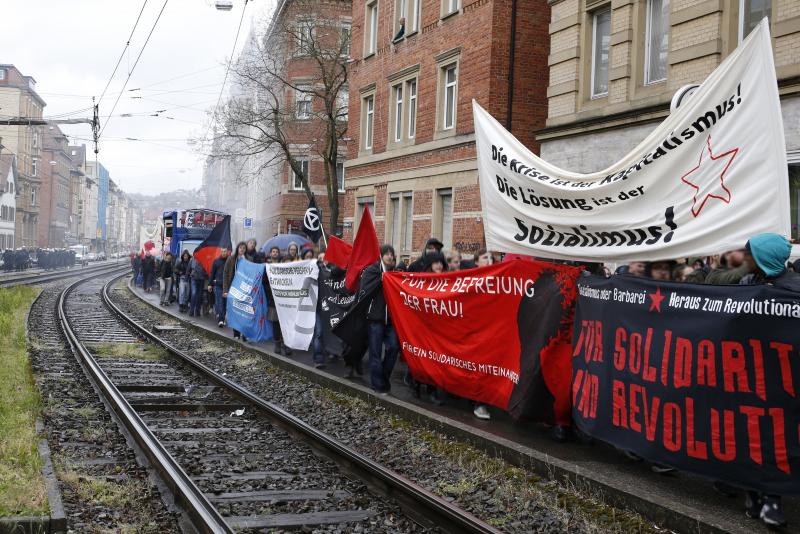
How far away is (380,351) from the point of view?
10.9 meters

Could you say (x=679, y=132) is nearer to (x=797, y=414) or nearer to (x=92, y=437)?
(x=797, y=414)

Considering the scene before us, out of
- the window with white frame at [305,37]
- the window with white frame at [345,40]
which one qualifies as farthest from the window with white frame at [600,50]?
the window with white frame at [345,40]

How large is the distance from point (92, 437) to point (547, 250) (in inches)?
186

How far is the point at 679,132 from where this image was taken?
6.11 metres

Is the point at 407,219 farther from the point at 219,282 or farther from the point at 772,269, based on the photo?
the point at 772,269

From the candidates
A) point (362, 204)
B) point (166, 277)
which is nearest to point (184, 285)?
point (166, 277)

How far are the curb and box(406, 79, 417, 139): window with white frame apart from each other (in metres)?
14.7

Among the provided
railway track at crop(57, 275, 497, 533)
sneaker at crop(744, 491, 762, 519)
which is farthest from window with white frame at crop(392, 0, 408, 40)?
A: sneaker at crop(744, 491, 762, 519)

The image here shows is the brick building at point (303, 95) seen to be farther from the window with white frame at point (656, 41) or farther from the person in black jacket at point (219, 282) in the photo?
the window with white frame at point (656, 41)

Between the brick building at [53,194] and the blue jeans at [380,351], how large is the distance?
314 feet

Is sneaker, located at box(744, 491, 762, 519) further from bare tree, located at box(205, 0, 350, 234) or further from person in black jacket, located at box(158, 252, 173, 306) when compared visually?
bare tree, located at box(205, 0, 350, 234)

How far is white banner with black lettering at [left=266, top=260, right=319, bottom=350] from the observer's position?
45.9 feet

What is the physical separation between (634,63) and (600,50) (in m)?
1.62

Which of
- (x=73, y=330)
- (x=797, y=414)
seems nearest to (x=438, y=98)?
(x=73, y=330)
